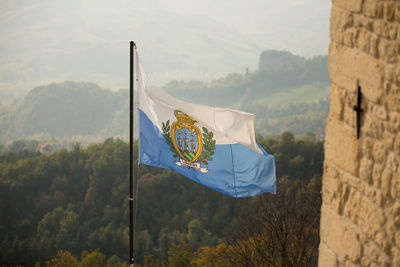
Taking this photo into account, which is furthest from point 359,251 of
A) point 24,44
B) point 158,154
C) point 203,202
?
point 24,44

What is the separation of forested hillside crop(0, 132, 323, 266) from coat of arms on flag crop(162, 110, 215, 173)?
95.7 ft

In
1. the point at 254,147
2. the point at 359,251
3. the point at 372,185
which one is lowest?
the point at 254,147

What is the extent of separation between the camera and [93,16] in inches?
5468

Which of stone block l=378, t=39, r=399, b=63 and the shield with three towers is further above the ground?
stone block l=378, t=39, r=399, b=63

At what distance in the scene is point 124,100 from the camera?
345 feet

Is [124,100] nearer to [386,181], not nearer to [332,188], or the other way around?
[332,188]

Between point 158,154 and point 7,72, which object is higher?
point 158,154

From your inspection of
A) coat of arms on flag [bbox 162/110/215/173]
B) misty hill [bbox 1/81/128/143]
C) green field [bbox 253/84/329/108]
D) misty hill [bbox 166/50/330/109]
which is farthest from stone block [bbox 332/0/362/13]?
misty hill [bbox 1/81/128/143]

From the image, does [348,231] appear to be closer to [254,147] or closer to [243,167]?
[254,147]

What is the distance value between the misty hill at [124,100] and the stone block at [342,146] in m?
91.4

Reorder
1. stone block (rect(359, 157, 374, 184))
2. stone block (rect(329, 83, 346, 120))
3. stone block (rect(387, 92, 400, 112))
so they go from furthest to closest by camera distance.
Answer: stone block (rect(329, 83, 346, 120)) → stone block (rect(359, 157, 374, 184)) → stone block (rect(387, 92, 400, 112))

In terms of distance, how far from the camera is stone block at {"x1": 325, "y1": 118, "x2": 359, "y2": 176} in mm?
3186

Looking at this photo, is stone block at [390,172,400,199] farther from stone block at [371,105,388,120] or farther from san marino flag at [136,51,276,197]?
san marino flag at [136,51,276,197]

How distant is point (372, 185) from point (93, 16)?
14221cm
